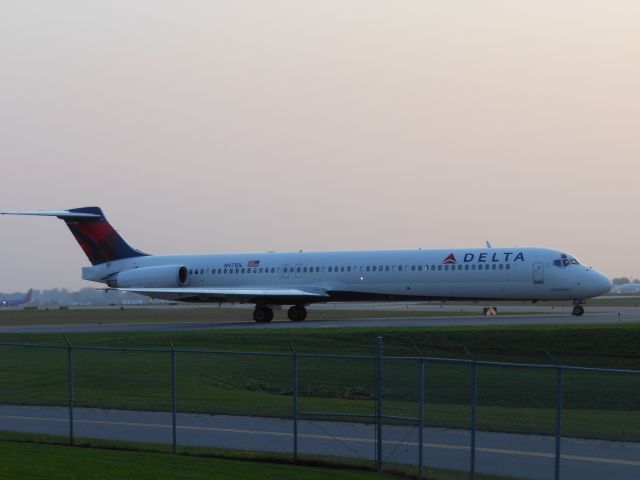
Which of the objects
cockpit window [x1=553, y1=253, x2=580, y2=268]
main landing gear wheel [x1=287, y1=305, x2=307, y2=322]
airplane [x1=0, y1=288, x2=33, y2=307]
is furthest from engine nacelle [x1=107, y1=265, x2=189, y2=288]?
airplane [x1=0, y1=288, x2=33, y2=307]

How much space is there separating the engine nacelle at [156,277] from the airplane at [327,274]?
0.05m

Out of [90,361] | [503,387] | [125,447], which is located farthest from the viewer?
[90,361]

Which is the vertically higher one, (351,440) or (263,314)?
(351,440)

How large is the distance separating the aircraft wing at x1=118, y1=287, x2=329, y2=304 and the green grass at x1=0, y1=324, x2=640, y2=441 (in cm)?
783

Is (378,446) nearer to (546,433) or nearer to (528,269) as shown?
(546,433)

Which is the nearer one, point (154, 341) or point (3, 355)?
point (3, 355)

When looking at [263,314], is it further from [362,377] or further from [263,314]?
[362,377]

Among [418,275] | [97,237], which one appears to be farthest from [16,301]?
[418,275]

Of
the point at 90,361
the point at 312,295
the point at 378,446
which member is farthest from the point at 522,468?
the point at 312,295

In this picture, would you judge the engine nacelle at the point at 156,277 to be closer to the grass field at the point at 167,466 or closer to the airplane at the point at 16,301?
the grass field at the point at 167,466

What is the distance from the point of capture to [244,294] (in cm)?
4641

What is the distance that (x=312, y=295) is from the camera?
151 ft

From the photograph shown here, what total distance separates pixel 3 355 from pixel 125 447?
17068 mm

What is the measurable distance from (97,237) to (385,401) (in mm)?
34347
